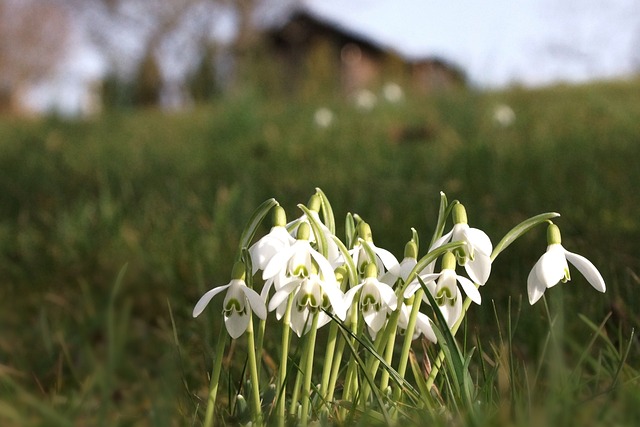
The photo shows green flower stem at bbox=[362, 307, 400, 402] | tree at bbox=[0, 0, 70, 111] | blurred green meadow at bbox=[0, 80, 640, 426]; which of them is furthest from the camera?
tree at bbox=[0, 0, 70, 111]

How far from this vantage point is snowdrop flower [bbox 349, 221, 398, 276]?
3.78 feet

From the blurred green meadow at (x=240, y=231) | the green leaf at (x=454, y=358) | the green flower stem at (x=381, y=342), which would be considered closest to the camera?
the green leaf at (x=454, y=358)

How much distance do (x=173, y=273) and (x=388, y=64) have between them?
23.2 feet

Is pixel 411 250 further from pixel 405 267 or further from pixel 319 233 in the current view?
pixel 319 233

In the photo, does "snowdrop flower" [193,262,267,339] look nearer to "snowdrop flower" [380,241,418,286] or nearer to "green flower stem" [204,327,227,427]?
"green flower stem" [204,327,227,427]

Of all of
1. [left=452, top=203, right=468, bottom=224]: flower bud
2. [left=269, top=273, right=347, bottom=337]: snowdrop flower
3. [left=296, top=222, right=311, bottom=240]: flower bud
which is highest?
[left=452, top=203, right=468, bottom=224]: flower bud

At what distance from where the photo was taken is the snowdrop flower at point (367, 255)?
3.78ft

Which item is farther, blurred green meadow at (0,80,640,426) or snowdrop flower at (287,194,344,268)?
blurred green meadow at (0,80,640,426)

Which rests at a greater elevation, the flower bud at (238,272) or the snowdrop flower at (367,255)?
the snowdrop flower at (367,255)

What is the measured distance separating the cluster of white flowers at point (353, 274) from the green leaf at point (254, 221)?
0.02 metres

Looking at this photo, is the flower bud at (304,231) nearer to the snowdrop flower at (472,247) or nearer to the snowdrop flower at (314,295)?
the snowdrop flower at (314,295)

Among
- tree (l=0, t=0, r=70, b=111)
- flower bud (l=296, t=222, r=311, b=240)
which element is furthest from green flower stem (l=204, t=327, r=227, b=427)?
tree (l=0, t=0, r=70, b=111)

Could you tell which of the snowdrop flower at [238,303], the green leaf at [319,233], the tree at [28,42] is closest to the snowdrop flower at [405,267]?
the green leaf at [319,233]

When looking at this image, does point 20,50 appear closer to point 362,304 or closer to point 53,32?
point 53,32
